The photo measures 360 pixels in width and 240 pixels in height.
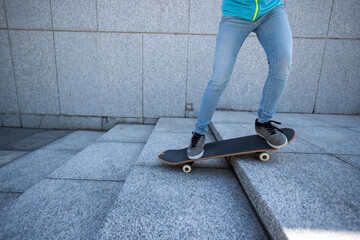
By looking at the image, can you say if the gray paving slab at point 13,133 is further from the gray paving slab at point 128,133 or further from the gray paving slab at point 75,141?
the gray paving slab at point 128,133

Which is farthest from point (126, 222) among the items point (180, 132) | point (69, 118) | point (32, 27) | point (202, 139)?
point (32, 27)

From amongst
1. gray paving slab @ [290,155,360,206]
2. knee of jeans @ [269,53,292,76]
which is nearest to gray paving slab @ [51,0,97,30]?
knee of jeans @ [269,53,292,76]

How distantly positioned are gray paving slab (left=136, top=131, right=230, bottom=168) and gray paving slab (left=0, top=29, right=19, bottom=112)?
3.55 meters

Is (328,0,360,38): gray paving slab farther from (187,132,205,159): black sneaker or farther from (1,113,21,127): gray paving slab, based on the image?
(1,113,21,127): gray paving slab

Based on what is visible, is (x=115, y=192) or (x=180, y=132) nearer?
(x=115, y=192)

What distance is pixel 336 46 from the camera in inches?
151

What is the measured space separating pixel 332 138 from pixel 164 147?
220 centimetres

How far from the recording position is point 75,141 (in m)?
3.52

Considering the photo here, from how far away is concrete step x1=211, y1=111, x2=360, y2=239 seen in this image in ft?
3.23

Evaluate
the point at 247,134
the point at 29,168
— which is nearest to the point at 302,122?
the point at 247,134

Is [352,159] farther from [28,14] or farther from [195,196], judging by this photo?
[28,14]

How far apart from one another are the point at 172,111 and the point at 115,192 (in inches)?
97.7

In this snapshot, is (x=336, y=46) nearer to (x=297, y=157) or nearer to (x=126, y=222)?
(x=297, y=157)

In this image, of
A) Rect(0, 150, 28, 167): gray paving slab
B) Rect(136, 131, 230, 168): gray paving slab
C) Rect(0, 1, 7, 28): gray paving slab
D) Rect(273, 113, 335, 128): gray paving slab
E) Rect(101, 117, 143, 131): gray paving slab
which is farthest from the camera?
Rect(101, 117, 143, 131): gray paving slab
